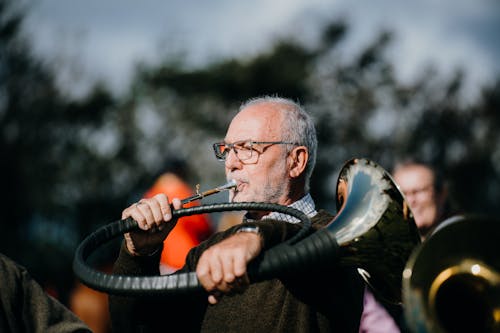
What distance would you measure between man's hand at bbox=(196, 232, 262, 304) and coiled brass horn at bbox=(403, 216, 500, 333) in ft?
1.68

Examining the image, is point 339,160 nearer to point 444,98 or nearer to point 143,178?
point 444,98

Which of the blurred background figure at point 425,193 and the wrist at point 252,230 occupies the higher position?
the wrist at point 252,230

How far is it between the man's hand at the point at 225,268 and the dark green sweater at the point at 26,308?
0.76m

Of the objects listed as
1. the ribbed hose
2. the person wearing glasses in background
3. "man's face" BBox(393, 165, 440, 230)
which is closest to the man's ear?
the person wearing glasses in background

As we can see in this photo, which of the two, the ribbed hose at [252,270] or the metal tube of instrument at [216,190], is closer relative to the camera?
the ribbed hose at [252,270]

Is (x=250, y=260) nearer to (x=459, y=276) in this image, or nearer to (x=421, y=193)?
(x=459, y=276)

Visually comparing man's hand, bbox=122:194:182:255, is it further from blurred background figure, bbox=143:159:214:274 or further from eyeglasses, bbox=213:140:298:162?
blurred background figure, bbox=143:159:214:274

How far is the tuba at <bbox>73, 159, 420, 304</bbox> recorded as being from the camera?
1.67 meters

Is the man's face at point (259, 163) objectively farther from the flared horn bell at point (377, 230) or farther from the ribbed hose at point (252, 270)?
the ribbed hose at point (252, 270)

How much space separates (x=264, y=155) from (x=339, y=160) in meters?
26.2

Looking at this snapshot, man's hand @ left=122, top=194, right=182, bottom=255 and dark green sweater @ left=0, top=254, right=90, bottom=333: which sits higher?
man's hand @ left=122, top=194, right=182, bottom=255

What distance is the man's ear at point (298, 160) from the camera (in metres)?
2.83

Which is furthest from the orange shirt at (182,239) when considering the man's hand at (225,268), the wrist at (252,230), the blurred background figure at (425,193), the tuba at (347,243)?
the man's hand at (225,268)

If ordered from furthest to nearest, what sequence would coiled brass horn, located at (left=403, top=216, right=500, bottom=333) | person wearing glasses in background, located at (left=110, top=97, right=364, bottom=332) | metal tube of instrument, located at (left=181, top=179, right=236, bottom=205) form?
metal tube of instrument, located at (left=181, top=179, right=236, bottom=205) < coiled brass horn, located at (left=403, top=216, right=500, bottom=333) < person wearing glasses in background, located at (left=110, top=97, right=364, bottom=332)
